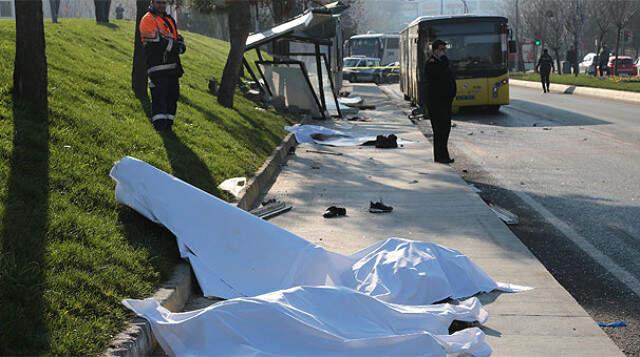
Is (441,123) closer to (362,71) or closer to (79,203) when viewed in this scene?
(79,203)

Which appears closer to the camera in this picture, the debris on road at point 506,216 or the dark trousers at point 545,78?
the debris on road at point 506,216

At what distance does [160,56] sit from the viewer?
11.8m

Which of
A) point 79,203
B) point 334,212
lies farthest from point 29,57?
point 334,212

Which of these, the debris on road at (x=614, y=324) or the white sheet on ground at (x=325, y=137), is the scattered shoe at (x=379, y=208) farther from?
the white sheet on ground at (x=325, y=137)

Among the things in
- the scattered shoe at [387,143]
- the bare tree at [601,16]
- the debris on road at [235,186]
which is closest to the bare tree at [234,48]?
the scattered shoe at [387,143]

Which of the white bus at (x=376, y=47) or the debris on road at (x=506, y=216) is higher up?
the white bus at (x=376, y=47)

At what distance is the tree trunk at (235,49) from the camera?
62.4 feet

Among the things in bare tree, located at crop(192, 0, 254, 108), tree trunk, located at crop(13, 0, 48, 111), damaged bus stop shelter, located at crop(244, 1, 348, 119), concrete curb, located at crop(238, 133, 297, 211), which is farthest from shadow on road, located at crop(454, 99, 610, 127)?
tree trunk, located at crop(13, 0, 48, 111)

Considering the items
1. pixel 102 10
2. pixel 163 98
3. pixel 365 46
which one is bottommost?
pixel 163 98

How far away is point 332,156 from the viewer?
51.8ft

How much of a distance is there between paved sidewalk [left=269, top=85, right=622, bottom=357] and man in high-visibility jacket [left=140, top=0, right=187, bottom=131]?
1.80m

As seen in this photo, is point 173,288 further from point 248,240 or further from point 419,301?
point 419,301

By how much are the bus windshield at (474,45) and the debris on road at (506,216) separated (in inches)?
622

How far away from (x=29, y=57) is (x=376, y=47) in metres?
61.5
